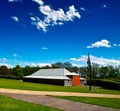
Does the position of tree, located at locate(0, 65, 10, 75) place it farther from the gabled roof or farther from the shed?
the gabled roof

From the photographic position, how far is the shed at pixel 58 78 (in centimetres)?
6671

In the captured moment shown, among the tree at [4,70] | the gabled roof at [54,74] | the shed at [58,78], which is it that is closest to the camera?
the shed at [58,78]

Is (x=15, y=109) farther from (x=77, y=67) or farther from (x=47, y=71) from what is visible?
(x=77, y=67)

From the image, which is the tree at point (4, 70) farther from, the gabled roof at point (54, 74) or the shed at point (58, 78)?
the gabled roof at point (54, 74)

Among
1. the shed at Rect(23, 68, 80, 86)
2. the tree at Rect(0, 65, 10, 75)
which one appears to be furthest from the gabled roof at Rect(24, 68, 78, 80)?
the tree at Rect(0, 65, 10, 75)

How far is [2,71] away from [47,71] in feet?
159

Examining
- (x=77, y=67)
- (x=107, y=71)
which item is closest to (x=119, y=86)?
(x=107, y=71)

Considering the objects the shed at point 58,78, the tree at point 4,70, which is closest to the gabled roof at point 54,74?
the shed at point 58,78

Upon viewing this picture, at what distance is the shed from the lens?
66.7 m

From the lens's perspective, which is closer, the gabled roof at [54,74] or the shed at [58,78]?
the shed at [58,78]

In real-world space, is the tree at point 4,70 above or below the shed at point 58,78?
above

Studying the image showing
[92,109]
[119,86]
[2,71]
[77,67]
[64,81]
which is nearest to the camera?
[92,109]

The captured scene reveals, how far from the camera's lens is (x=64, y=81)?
6506 cm

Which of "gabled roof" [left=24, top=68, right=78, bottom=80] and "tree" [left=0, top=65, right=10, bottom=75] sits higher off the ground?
"tree" [left=0, top=65, right=10, bottom=75]
